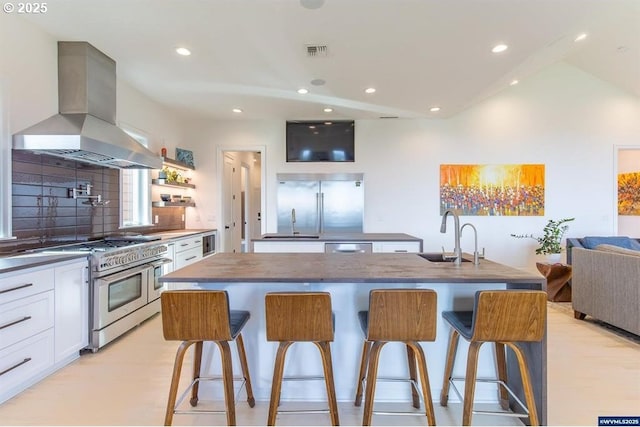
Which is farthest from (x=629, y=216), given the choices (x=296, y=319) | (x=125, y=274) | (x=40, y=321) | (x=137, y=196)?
(x=40, y=321)

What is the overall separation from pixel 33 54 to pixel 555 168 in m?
7.14

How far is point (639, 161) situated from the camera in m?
6.30

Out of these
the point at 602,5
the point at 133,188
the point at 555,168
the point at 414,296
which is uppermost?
the point at 602,5

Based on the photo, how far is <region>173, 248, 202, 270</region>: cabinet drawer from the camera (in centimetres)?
404

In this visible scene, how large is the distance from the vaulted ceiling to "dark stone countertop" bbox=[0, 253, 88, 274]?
193cm

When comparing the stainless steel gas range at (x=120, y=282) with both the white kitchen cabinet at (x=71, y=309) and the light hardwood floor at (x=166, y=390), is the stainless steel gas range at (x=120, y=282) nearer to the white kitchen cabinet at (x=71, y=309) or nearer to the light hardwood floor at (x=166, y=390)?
the white kitchen cabinet at (x=71, y=309)

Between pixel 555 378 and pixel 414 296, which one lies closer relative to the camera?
pixel 414 296

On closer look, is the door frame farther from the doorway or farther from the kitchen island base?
the kitchen island base

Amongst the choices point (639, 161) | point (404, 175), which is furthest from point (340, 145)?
point (639, 161)

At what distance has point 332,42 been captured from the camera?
2764 millimetres

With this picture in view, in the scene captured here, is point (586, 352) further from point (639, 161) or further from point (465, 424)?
point (639, 161)

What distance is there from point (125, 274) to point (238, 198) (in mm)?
3577

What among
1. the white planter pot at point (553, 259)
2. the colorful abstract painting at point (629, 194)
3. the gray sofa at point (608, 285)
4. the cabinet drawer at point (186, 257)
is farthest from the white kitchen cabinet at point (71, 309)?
the colorful abstract painting at point (629, 194)

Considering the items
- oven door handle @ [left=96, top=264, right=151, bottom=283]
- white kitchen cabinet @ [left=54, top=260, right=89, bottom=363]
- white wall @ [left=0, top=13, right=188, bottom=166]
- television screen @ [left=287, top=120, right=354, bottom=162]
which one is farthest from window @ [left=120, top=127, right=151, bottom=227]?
television screen @ [left=287, top=120, right=354, bottom=162]
